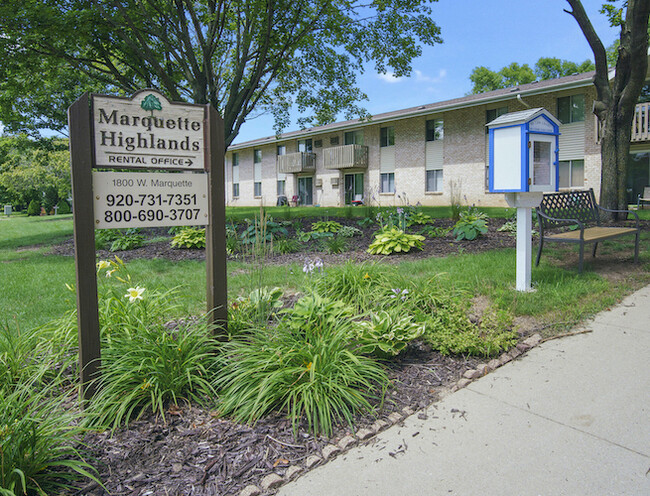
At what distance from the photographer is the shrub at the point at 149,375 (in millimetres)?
2693

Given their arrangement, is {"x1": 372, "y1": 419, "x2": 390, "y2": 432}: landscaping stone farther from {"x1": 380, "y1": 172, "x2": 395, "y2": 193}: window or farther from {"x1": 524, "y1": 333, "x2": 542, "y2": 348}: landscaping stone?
{"x1": 380, "y1": 172, "x2": 395, "y2": 193}: window

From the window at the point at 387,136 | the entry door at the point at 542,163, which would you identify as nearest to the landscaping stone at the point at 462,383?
the entry door at the point at 542,163

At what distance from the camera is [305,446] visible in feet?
8.03

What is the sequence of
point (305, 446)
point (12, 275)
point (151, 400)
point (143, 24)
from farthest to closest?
1. point (143, 24)
2. point (12, 275)
3. point (151, 400)
4. point (305, 446)

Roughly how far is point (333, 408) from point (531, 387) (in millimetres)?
1381

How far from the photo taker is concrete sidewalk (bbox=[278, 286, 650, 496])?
2.12m

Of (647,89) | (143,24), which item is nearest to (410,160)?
(647,89)

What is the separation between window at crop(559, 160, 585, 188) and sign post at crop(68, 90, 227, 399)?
20.3m

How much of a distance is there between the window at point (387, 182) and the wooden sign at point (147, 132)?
24.6m

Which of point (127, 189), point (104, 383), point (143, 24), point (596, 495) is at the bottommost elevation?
point (596, 495)

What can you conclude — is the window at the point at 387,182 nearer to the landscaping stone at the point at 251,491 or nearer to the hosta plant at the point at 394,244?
the hosta plant at the point at 394,244

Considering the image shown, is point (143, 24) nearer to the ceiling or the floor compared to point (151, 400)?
nearer to the ceiling

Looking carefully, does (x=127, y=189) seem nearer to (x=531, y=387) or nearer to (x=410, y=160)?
(x=531, y=387)

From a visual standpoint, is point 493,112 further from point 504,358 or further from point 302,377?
→ point 302,377
